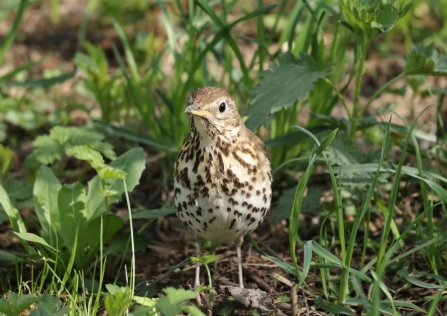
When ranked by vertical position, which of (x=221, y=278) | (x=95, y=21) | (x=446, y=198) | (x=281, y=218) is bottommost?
(x=221, y=278)

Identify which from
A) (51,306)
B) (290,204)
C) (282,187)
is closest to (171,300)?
(51,306)

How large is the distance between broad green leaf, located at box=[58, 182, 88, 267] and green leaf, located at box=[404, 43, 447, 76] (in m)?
1.84

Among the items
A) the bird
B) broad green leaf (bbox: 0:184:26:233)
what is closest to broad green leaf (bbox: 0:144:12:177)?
broad green leaf (bbox: 0:184:26:233)

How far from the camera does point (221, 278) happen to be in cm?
387

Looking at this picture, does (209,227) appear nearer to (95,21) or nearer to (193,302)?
(193,302)

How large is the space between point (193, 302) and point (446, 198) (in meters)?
1.30

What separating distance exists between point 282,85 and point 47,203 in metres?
1.38

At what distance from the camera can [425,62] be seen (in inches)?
142

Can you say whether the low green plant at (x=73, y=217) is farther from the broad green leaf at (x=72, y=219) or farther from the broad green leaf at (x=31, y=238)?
the broad green leaf at (x=31, y=238)

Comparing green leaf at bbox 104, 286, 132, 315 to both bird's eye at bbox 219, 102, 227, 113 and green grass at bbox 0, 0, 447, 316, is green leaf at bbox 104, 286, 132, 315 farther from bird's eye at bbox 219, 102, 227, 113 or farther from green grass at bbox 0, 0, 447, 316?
bird's eye at bbox 219, 102, 227, 113

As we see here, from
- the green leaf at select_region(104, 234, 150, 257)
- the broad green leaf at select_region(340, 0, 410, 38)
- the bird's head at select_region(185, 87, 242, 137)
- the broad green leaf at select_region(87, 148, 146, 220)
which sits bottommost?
the green leaf at select_region(104, 234, 150, 257)

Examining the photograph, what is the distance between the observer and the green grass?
318 cm

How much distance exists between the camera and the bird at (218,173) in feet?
10.9

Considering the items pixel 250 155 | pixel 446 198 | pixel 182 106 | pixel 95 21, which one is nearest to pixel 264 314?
pixel 250 155
